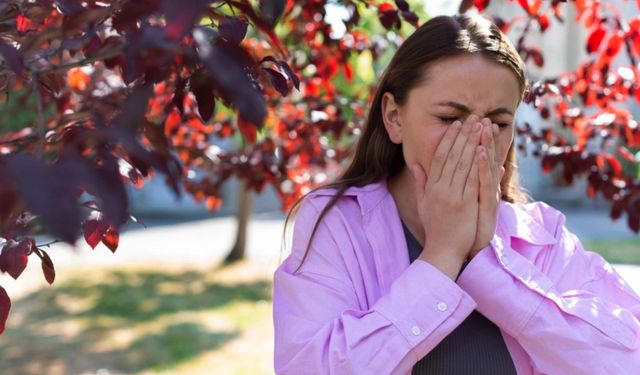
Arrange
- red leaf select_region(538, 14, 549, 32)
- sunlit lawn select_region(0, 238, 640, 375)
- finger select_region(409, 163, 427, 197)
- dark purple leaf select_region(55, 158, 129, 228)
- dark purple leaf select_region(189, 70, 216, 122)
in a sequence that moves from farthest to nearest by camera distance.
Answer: sunlit lawn select_region(0, 238, 640, 375)
red leaf select_region(538, 14, 549, 32)
finger select_region(409, 163, 427, 197)
dark purple leaf select_region(189, 70, 216, 122)
dark purple leaf select_region(55, 158, 129, 228)

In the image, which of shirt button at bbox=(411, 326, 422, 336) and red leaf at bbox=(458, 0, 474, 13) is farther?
red leaf at bbox=(458, 0, 474, 13)

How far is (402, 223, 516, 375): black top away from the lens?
1724 mm

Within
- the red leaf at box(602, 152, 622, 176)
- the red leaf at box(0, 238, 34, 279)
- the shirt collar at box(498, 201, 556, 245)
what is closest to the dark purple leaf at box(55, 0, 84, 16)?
the red leaf at box(0, 238, 34, 279)

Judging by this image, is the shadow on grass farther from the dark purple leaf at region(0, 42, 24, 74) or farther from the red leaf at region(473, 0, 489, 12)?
the dark purple leaf at region(0, 42, 24, 74)

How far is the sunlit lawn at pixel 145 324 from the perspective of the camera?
574 centimetres

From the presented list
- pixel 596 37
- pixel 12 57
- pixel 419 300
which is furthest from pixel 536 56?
pixel 12 57

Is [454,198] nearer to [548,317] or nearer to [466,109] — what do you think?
[466,109]

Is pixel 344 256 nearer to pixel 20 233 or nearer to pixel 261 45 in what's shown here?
pixel 20 233

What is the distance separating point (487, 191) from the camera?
170cm

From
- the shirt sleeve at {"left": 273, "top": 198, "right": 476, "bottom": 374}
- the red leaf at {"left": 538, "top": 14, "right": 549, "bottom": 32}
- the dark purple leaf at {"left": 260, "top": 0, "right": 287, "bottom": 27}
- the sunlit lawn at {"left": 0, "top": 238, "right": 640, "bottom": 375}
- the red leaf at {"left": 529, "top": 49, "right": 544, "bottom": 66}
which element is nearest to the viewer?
the dark purple leaf at {"left": 260, "top": 0, "right": 287, "bottom": 27}

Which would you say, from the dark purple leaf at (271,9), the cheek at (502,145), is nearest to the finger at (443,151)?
the cheek at (502,145)

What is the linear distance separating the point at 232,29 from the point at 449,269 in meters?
0.64

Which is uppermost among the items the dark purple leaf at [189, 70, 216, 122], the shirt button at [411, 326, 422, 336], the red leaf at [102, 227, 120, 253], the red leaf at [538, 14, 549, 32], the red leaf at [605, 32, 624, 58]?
the dark purple leaf at [189, 70, 216, 122]

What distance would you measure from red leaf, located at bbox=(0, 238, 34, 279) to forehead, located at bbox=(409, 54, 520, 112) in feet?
2.97
